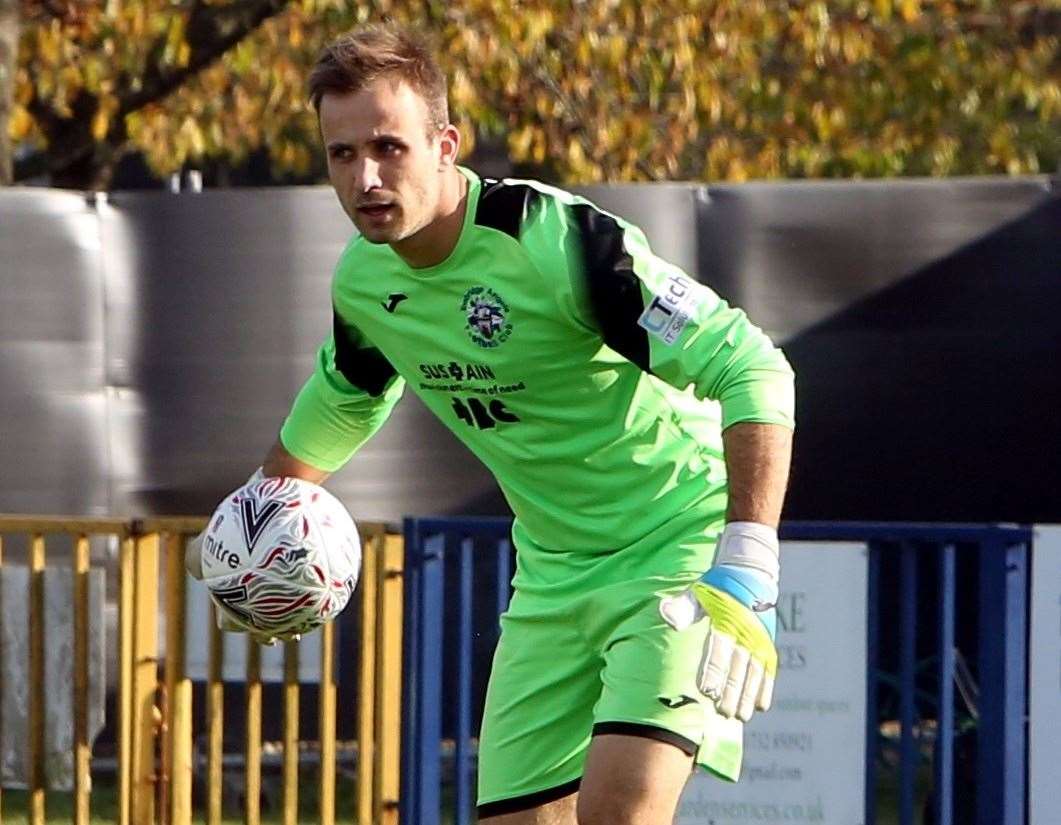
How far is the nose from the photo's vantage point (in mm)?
4559

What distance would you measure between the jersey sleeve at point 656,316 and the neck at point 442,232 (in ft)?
0.60

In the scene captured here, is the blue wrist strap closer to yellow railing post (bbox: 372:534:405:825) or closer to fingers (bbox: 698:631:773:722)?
fingers (bbox: 698:631:773:722)

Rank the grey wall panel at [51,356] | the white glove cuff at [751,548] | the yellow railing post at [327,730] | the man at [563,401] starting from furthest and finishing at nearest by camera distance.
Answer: the grey wall panel at [51,356] → the yellow railing post at [327,730] → the man at [563,401] → the white glove cuff at [751,548]

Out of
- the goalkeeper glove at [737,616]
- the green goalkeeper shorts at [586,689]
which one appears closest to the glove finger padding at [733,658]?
the goalkeeper glove at [737,616]

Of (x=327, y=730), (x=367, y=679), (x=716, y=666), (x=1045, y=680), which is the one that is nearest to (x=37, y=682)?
(x=327, y=730)

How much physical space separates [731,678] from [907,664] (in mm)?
2965

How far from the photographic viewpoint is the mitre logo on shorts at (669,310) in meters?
4.37

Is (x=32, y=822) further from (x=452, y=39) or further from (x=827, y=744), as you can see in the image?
(x=452, y=39)

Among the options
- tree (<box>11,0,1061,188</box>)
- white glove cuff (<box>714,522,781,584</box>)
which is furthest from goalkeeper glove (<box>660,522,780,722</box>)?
tree (<box>11,0,1061,188</box>)

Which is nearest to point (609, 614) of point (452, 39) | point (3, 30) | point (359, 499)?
point (359, 499)

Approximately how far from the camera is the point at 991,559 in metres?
6.73

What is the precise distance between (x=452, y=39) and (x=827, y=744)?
289 inches

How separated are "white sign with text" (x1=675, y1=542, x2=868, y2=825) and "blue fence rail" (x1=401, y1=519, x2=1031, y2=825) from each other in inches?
1.7

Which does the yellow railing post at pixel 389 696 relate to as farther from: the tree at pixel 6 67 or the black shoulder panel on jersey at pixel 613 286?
the tree at pixel 6 67
